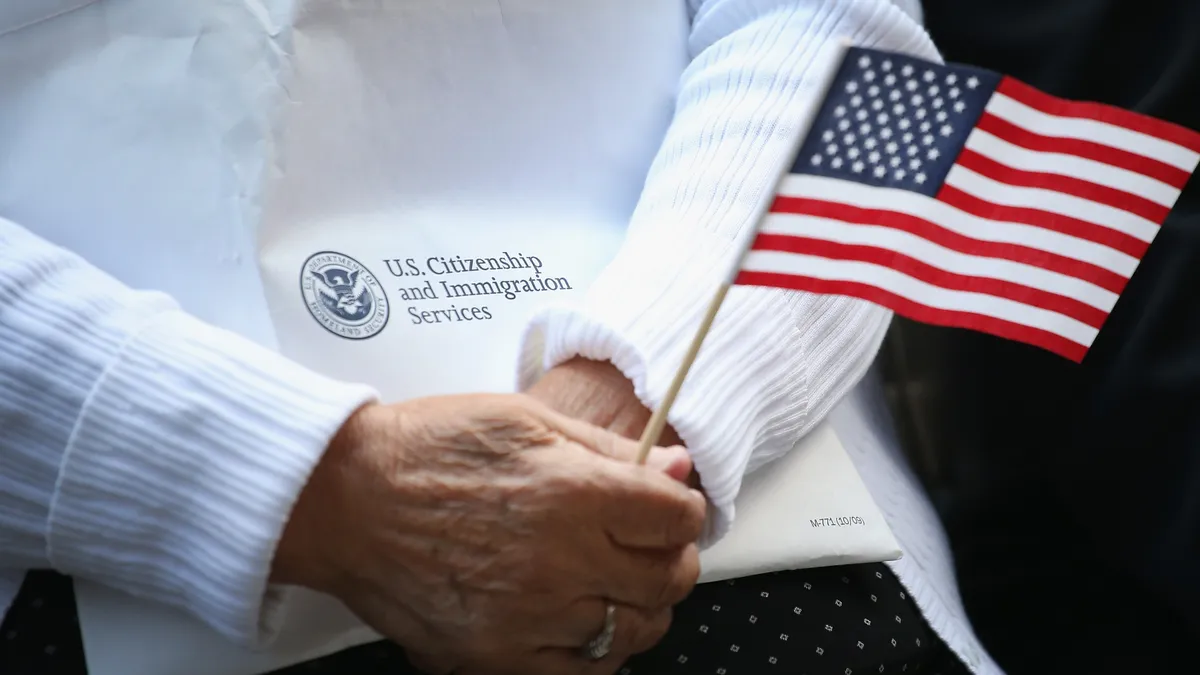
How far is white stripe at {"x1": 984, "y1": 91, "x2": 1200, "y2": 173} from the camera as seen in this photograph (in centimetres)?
52

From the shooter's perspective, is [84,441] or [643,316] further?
[643,316]

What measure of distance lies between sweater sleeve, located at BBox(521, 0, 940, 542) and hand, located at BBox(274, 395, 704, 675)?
0.25 ft

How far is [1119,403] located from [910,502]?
19cm

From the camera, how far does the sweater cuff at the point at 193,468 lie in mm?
502

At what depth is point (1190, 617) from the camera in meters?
0.71

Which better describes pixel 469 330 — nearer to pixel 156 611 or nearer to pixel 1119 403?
pixel 156 611

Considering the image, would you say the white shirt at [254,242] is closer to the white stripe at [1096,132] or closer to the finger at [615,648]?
the finger at [615,648]

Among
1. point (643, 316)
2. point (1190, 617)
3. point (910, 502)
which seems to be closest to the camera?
point (643, 316)

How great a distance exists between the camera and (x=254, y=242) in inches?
24.6

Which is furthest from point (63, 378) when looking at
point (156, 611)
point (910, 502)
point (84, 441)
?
point (910, 502)

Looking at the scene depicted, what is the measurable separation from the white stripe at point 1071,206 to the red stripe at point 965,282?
0.14 ft

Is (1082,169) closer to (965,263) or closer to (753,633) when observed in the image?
(965,263)

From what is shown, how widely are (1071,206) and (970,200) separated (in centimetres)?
6

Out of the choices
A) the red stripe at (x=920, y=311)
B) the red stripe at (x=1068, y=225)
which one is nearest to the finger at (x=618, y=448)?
the red stripe at (x=920, y=311)
